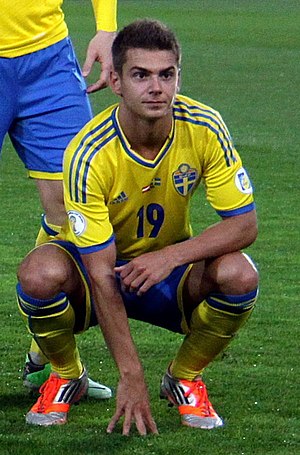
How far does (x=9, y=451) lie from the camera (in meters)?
4.61

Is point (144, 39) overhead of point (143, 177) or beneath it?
overhead

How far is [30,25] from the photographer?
18.2ft

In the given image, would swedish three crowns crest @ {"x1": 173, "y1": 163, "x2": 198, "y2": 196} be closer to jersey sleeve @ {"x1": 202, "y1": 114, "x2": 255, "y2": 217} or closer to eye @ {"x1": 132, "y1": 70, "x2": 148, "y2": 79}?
jersey sleeve @ {"x1": 202, "y1": 114, "x2": 255, "y2": 217}

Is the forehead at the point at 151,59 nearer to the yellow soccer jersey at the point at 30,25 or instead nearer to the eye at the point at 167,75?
the eye at the point at 167,75

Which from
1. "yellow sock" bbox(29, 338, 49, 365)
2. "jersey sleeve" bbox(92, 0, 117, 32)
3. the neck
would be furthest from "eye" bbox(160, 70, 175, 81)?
"yellow sock" bbox(29, 338, 49, 365)

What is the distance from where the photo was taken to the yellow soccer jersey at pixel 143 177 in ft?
15.5

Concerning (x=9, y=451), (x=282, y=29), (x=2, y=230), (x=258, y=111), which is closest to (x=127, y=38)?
(x=9, y=451)

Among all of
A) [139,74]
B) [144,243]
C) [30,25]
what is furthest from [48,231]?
[139,74]

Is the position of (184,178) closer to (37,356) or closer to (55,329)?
(55,329)

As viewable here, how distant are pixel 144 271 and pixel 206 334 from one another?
43cm

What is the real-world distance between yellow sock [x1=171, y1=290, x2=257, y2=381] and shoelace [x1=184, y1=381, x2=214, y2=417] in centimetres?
4

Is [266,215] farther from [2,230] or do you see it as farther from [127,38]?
[127,38]

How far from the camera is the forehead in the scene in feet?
15.3

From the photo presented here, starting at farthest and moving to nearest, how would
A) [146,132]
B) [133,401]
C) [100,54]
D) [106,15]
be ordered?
[106,15], [100,54], [146,132], [133,401]
